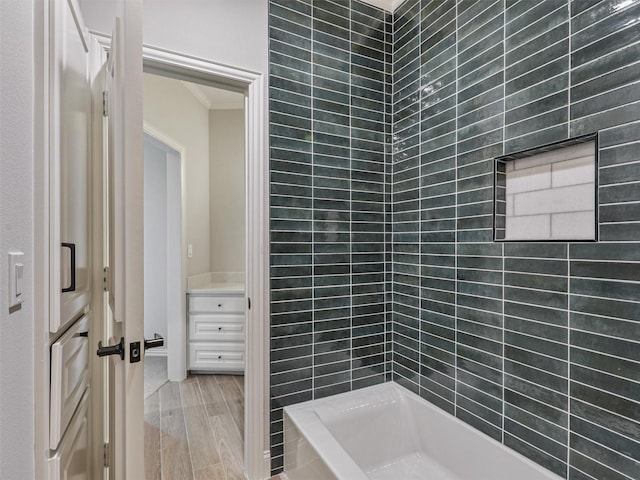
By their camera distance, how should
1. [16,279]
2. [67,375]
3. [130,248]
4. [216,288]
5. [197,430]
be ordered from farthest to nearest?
[216,288] → [197,430] → [67,375] → [130,248] → [16,279]

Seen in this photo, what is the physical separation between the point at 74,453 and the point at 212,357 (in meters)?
1.91

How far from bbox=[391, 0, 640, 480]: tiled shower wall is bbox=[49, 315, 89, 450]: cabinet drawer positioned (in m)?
1.68

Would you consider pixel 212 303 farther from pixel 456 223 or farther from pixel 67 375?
pixel 456 223

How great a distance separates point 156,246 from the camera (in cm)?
365

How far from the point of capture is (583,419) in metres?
1.21

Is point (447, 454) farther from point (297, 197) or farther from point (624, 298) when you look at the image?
point (297, 197)

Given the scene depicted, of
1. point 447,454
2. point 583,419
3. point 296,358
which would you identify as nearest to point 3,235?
point 296,358

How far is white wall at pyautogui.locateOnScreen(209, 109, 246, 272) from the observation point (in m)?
3.69

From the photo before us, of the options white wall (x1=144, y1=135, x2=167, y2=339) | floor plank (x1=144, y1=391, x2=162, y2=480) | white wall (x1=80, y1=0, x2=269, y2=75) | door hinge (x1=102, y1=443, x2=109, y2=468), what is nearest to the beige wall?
white wall (x1=144, y1=135, x2=167, y2=339)

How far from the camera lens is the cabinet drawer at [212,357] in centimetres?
312

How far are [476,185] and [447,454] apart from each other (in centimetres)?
138

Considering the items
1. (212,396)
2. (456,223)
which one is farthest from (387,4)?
(212,396)

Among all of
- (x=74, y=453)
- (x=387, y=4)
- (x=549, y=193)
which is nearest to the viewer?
(x=74, y=453)

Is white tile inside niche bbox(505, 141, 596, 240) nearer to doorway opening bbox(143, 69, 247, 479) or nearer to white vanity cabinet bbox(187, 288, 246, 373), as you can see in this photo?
doorway opening bbox(143, 69, 247, 479)
